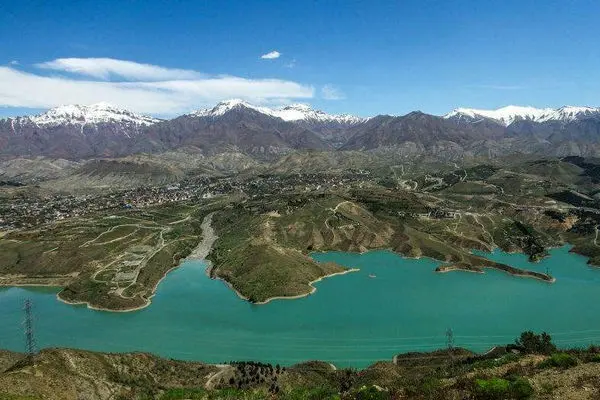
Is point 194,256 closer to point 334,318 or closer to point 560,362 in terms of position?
point 334,318

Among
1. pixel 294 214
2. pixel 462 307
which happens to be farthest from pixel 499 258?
pixel 294 214

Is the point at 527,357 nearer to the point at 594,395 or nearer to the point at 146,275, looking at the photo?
the point at 594,395

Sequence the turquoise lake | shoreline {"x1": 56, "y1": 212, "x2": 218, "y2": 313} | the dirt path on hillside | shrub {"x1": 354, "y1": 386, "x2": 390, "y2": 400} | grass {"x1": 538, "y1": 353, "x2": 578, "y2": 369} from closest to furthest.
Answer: shrub {"x1": 354, "y1": 386, "x2": 390, "y2": 400}, grass {"x1": 538, "y1": 353, "x2": 578, "y2": 369}, the turquoise lake, shoreline {"x1": 56, "y1": 212, "x2": 218, "y2": 313}, the dirt path on hillside

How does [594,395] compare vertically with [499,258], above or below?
above

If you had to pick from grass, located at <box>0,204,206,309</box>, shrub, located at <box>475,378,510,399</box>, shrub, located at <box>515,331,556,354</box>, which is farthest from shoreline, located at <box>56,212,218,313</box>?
shrub, located at <box>475,378,510,399</box>

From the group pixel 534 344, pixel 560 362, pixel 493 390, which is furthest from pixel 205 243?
pixel 493 390

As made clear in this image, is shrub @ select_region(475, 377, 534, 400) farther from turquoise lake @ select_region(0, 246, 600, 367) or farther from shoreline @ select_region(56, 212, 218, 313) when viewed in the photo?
shoreline @ select_region(56, 212, 218, 313)

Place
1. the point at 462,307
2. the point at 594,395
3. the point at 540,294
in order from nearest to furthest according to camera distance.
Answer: the point at 594,395 → the point at 462,307 → the point at 540,294
